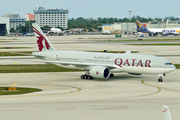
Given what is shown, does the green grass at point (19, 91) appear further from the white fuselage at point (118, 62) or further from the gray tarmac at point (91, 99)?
the white fuselage at point (118, 62)

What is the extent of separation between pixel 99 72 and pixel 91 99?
11.6 meters

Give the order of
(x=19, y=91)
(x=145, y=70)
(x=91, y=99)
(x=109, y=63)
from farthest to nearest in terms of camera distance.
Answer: (x=109, y=63)
(x=145, y=70)
(x=19, y=91)
(x=91, y=99)

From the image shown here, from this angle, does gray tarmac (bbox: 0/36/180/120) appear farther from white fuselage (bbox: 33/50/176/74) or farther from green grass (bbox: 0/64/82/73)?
green grass (bbox: 0/64/82/73)

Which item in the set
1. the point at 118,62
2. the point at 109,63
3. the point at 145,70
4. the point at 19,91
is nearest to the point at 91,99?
the point at 19,91

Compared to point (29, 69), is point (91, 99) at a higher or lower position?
higher

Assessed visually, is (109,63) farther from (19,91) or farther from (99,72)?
(19,91)

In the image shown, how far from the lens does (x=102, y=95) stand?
32.9 m

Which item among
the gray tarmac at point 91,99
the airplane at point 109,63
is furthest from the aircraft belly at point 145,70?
the gray tarmac at point 91,99

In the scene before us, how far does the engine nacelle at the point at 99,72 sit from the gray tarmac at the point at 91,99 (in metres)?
0.89

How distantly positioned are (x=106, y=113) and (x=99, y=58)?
2117 centimetres

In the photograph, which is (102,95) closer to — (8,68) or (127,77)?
(127,77)

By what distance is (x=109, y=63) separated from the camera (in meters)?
44.6

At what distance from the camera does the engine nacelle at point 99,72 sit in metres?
41.9

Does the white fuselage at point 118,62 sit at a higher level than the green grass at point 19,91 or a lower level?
higher
